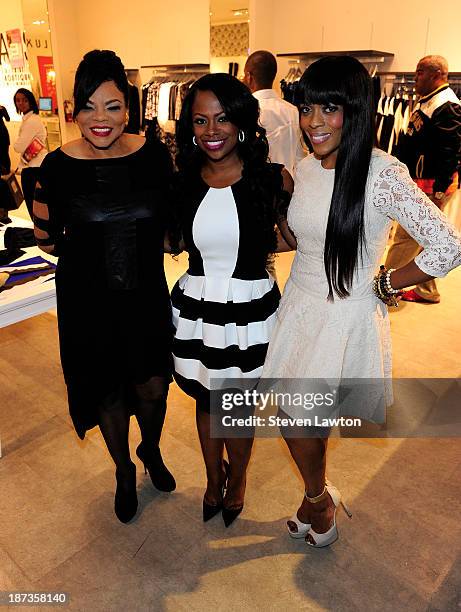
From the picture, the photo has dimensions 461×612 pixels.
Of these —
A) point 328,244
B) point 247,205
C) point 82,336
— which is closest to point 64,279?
point 82,336

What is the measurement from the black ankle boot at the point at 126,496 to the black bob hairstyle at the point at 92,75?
1.31m

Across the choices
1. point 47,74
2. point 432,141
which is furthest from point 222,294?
point 47,74

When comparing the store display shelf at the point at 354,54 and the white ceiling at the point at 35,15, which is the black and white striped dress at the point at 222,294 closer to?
the store display shelf at the point at 354,54

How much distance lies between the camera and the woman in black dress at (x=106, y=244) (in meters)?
1.57

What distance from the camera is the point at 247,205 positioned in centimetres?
154

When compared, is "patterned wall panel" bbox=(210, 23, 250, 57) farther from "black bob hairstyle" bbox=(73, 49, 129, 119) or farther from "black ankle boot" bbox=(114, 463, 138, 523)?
→ "black ankle boot" bbox=(114, 463, 138, 523)

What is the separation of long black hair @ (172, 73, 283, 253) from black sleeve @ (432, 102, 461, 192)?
2.61m

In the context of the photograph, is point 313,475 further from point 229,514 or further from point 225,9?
point 225,9

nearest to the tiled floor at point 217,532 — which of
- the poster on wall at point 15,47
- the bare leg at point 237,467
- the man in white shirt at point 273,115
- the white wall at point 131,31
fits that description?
the bare leg at point 237,467

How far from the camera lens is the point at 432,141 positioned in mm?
3770

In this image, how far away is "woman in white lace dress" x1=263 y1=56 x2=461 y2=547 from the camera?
4.33ft

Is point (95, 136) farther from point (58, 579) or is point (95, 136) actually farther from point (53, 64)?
point (53, 64)

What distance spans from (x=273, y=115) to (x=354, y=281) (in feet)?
7.15

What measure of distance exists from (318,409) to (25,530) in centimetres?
124
